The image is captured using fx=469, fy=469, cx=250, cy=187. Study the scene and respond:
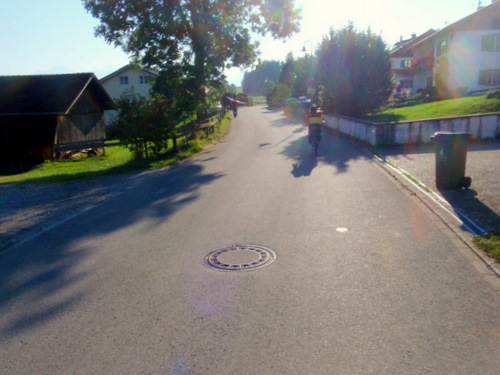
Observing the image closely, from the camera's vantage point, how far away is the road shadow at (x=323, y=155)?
1453cm

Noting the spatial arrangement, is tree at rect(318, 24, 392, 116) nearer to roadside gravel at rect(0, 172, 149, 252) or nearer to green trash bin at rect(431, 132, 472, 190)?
roadside gravel at rect(0, 172, 149, 252)

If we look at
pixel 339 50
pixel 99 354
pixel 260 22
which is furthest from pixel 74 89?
pixel 99 354

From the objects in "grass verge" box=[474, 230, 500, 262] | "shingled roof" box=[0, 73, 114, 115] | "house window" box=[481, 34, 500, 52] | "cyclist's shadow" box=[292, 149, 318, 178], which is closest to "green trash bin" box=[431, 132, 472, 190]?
"grass verge" box=[474, 230, 500, 262]

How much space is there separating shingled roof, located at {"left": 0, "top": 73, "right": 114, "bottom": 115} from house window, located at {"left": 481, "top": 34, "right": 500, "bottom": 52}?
2954cm

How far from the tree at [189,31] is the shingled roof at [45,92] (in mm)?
5828

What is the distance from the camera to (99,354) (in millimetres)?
4199

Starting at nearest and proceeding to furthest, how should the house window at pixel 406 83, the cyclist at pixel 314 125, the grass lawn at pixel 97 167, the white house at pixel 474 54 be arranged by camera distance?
1. the grass lawn at pixel 97 167
2. the cyclist at pixel 314 125
3. the white house at pixel 474 54
4. the house window at pixel 406 83

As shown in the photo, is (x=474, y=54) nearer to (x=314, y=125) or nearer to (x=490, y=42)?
(x=490, y=42)

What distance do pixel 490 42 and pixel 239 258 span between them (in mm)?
38959

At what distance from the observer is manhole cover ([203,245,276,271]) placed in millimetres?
6297

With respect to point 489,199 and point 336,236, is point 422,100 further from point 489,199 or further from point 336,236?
point 336,236

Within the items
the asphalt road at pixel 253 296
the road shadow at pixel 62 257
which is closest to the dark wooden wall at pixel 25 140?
the road shadow at pixel 62 257

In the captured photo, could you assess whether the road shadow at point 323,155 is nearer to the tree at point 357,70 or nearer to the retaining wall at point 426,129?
the retaining wall at point 426,129

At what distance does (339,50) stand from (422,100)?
43.4 feet
